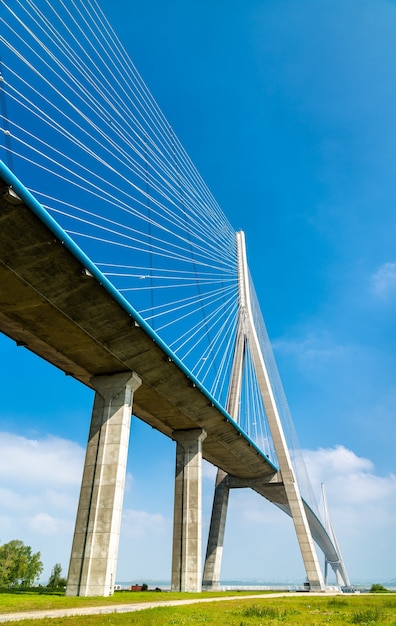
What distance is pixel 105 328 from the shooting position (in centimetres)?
2214

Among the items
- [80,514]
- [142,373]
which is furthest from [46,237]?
[80,514]

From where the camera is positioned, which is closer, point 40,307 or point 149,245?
point 40,307

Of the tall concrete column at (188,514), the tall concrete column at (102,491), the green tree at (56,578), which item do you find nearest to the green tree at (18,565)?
the green tree at (56,578)

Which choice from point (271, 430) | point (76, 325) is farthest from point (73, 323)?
point (271, 430)

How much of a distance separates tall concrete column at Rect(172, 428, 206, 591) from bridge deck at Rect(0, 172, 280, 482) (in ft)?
9.05

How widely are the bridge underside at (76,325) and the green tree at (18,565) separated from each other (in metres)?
46.2

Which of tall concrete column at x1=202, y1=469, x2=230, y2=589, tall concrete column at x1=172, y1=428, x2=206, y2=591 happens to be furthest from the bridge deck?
tall concrete column at x1=202, y1=469, x2=230, y2=589

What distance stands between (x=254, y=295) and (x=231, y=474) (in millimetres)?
19777

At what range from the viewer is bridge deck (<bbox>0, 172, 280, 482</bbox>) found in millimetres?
16641

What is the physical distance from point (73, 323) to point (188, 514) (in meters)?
18.9

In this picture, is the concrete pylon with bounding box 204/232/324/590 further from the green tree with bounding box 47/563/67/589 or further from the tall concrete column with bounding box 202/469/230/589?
the green tree with bounding box 47/563/67/589

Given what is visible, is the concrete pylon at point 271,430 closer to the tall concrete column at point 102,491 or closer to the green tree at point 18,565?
the tall concrete column at point 102,491

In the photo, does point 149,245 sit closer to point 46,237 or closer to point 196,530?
point 46,237

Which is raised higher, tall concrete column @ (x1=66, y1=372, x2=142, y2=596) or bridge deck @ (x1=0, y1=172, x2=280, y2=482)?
bridge deck @ (x1=0, y1=172, x2=280, y2=482)
